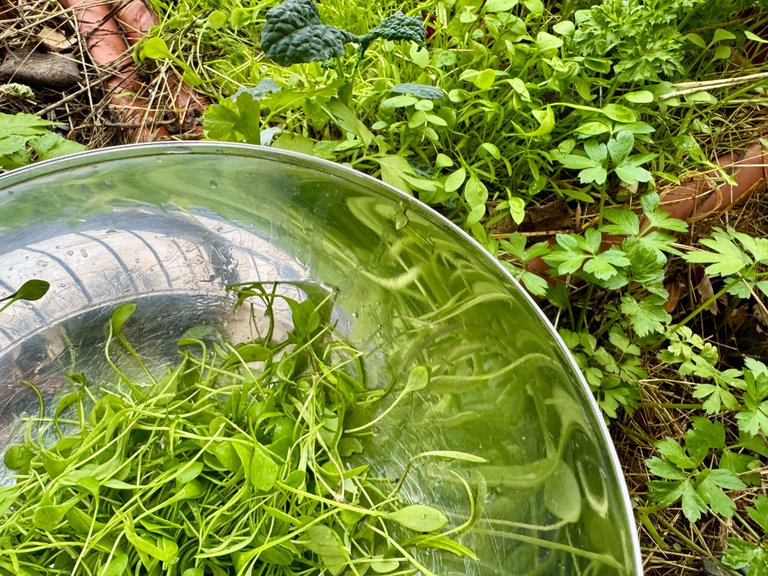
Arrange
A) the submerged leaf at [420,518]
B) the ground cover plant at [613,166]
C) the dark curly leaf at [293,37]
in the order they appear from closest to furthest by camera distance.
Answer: the submerged leaf at [420,518] < the dark curly leaf at [293,37] < the ground cover plant at [613,166]

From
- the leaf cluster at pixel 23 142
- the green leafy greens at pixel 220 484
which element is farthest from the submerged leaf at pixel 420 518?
the leaf cluster at pixel 23 142

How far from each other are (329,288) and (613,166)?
43 centimetres

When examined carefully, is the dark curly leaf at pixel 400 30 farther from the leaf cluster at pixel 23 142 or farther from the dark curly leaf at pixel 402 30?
the leaf cluster at pixel 23 142

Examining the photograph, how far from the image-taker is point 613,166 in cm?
80

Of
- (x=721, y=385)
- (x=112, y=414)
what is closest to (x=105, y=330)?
(x=112, y=414)

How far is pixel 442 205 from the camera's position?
0.83 m

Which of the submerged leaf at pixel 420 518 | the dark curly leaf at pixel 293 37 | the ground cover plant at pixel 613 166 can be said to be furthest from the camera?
the ground cover plant at pixel 613 166

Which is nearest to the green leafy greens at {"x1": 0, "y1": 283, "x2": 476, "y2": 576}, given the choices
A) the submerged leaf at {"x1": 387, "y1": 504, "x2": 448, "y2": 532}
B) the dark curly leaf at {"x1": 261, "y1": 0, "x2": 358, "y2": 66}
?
the submerged leaf at {"x1": 387, "y1": 504, "x2": 448, "y2": 532}

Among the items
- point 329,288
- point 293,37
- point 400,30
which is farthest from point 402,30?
point 329,288

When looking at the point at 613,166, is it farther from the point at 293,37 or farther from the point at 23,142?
the point at 23,142

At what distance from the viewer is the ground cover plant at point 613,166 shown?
0.75 metres

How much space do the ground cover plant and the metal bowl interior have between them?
118mm

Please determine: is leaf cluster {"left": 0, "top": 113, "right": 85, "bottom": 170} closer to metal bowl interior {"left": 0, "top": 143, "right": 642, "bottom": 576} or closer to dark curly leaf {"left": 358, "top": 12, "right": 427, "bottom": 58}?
metal bowl interior {"left": 0, "top": 143, "right": 642, "bottom": 576}

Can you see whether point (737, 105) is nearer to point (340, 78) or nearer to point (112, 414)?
point (340, 78)
